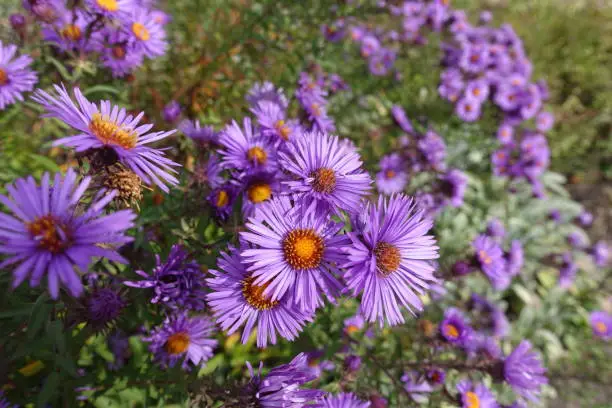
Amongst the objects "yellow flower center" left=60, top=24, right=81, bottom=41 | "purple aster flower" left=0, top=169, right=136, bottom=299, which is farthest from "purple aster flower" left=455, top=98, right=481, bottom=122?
"purple aster flower" left=0, top=169, right=136, bottom=299

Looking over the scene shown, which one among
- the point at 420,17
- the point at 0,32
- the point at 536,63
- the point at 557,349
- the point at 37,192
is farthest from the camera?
the point at 536,63

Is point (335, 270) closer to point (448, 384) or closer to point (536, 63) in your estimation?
point (448, 384)

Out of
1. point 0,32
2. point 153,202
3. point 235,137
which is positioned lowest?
point 153,202

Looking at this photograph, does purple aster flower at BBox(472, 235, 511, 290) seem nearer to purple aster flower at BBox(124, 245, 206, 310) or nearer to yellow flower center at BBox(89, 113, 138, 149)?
purple aster flower at BBox(124, 245, 206, 310)

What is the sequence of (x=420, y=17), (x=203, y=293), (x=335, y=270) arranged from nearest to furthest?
(x=335, y=270)
(x=203, y=293)
(x=420, y=17)

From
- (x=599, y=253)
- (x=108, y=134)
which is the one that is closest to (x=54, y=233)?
(x=108, y=134)

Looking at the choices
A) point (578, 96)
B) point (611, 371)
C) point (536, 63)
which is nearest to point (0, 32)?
point (611, 371)

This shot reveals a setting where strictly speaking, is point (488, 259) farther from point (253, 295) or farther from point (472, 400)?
point (253, 295)
